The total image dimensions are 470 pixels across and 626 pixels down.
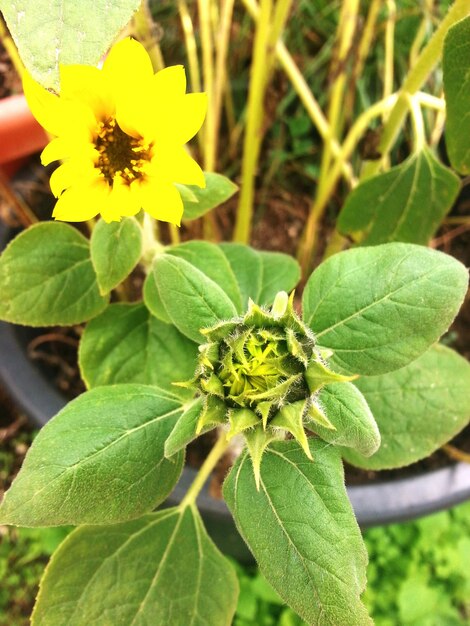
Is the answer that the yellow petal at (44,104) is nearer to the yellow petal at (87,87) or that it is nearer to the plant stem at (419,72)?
the yellow petal at (87,87)

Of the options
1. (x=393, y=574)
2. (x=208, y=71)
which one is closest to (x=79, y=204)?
(x=208, y=71)

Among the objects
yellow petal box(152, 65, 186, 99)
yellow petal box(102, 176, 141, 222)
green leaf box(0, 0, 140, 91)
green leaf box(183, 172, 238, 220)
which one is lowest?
green leaf box(183, 172, 238, 220)

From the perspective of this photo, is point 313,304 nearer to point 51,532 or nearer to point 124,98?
point 124,98

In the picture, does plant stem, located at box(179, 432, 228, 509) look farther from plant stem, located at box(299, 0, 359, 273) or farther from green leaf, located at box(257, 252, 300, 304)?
plant stem, located at box(299, 0, 359, 273)

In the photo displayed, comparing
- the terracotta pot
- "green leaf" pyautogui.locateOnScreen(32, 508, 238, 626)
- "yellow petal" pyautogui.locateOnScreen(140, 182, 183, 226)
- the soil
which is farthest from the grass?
"yellow petal" pyautogui.locateOnScreen(140, 182, 183, 226)

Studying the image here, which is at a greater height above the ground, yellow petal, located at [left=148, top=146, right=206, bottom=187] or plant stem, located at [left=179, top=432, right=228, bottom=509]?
yellow petal, located at [left=148, top=146, right=206, bottom=187]

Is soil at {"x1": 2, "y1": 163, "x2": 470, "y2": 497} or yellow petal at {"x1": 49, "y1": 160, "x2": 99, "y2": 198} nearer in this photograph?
yellow petal at {"x1": 49, "y1": 160, "x2": 99, "y2": 198}

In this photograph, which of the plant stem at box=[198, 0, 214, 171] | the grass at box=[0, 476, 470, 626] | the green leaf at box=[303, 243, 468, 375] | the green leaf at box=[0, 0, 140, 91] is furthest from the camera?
the grass at box=[0, 476, 470, 626]

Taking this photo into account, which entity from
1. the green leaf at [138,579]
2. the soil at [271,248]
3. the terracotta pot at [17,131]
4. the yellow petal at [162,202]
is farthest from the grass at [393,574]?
the yellow petal at [162,202]
